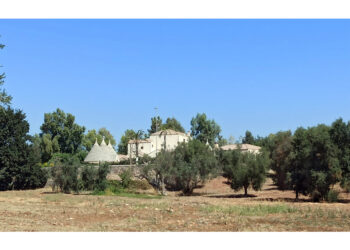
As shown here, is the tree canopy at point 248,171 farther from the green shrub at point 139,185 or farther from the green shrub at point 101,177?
the green shrub at point 139,185

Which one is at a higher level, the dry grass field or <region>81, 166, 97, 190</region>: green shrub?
<region>81, 166, 97, 190</region>: green shrub

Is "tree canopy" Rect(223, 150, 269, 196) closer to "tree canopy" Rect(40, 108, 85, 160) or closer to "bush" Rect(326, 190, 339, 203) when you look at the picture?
"bush" Rect(326, 190, 339, 203)

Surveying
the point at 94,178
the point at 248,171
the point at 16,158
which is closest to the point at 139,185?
the point at 94,178

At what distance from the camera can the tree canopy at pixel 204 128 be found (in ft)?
318

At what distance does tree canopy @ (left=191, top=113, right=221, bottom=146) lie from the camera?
9700 cm

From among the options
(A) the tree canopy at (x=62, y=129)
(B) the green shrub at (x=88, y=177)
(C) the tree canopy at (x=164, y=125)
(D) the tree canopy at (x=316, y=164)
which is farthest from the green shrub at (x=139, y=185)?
(C) the tree canopy at (x=164, y=125)

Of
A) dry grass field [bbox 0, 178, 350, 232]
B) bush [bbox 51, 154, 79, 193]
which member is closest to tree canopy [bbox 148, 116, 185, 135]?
bush [bbox 51, 154, 79, 193]

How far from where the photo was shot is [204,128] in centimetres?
9769

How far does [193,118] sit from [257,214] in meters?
80.2

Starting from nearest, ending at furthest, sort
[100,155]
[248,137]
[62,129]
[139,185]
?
1. [139,185]
2. [100,155]
3. [62,129]
4. [248,137]

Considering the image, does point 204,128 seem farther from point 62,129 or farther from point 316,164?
point 316,164

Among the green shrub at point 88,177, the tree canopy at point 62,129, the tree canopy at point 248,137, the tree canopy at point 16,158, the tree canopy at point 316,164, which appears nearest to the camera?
the tree canopy at point 316,164

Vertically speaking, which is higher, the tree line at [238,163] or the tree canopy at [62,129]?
the tree canopy at [62,129]

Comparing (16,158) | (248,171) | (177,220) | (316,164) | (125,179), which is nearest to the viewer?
(177,220)
